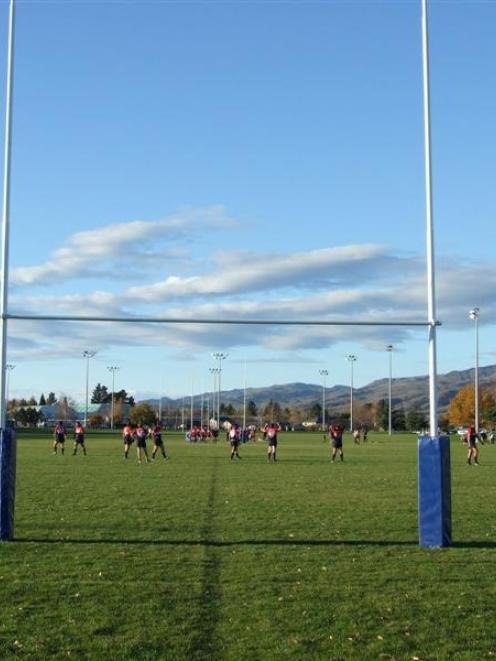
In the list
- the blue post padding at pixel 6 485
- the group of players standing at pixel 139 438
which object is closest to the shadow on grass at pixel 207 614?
the blue post padding at pixel 6 485

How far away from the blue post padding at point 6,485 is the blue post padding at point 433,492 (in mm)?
5553

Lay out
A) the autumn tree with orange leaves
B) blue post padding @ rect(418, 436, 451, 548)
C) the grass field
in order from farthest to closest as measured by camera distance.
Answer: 1. the autumn tree with orange leaves
2. blue post padding @ rect(418, 436, 451, 548)
3. the grass field

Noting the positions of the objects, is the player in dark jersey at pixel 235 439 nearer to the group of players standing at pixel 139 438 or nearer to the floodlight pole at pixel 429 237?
the group of players standing at pixel 139 438

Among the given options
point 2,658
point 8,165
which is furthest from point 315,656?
point 8,165

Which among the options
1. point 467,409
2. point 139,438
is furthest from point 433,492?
point 467,409

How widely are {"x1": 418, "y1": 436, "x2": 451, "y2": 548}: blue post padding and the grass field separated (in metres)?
0.27

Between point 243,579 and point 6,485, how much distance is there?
4.00 metres

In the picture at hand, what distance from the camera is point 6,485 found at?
11320 millimetres

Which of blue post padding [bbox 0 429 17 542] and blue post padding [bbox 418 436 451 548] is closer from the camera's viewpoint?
blue post padding [bbox 418 436 451 548]

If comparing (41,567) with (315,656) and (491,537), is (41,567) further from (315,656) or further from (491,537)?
(491,537)

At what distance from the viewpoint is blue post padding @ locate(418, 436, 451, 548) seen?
1101 centimetres

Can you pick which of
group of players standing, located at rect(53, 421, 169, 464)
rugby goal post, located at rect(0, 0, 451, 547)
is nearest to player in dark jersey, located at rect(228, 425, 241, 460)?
group of players standing, located at rect(53, 421, 169, 464)

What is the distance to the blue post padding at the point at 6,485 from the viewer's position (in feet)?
37.0

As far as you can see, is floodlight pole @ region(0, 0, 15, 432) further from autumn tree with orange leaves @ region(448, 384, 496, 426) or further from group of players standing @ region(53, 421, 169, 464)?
autumn tree with orange leaves @ region(448, 384, 496, 426)
